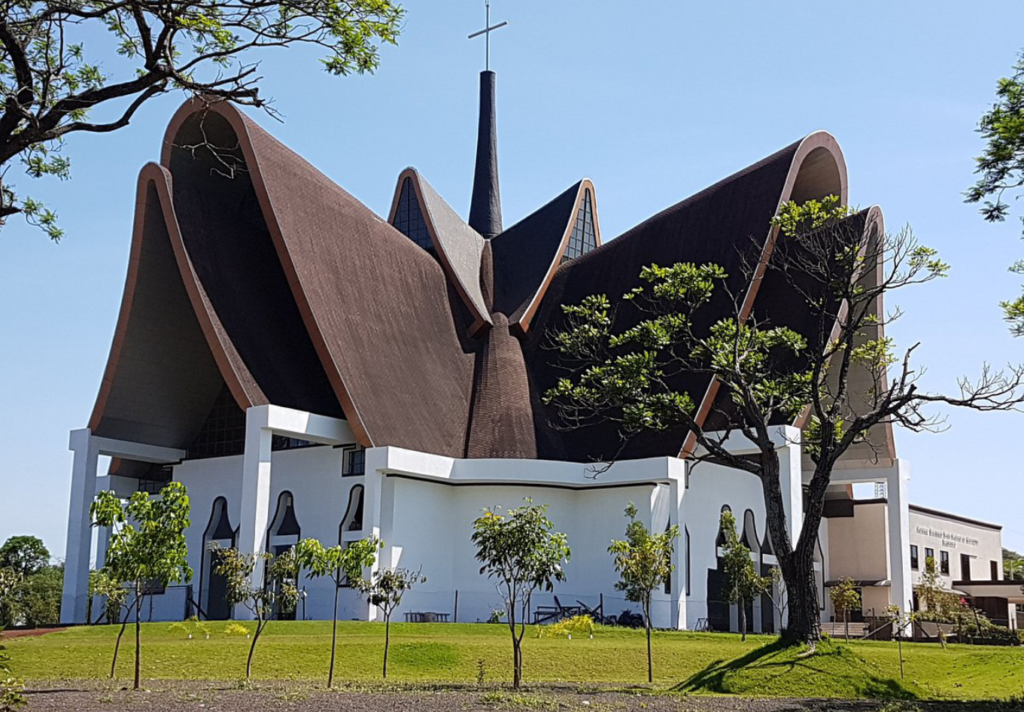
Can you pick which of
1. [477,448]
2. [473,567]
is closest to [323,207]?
[477,448]

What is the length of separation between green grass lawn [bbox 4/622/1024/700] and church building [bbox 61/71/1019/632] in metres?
6.51

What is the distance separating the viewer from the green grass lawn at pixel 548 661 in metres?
20.4

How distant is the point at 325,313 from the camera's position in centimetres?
3628

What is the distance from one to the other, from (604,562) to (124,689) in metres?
22.9

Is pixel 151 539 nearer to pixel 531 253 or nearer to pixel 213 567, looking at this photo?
pixel 213 567

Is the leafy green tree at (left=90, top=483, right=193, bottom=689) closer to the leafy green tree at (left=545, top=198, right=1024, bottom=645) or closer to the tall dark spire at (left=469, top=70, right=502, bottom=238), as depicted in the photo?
the leafy green tree at (left=545, top=198, right=1024, bottom=645)

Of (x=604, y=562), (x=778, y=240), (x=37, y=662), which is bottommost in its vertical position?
(x=37, y=662)

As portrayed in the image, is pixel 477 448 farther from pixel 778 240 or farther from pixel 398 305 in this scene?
pixel 778 240

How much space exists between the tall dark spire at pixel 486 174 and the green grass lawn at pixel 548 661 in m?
27.2

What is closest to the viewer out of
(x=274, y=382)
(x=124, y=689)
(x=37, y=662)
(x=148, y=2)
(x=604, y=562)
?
(x=148, y=2)

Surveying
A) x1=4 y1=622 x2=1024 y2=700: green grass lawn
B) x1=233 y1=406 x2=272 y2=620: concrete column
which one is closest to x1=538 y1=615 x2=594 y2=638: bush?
x1=4 y1=622 x2=1024 y2=700: green grass lawn

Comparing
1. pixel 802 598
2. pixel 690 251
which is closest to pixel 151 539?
pixel 802 598

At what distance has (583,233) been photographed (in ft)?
165

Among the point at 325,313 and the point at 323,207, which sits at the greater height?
the point at 323,207
